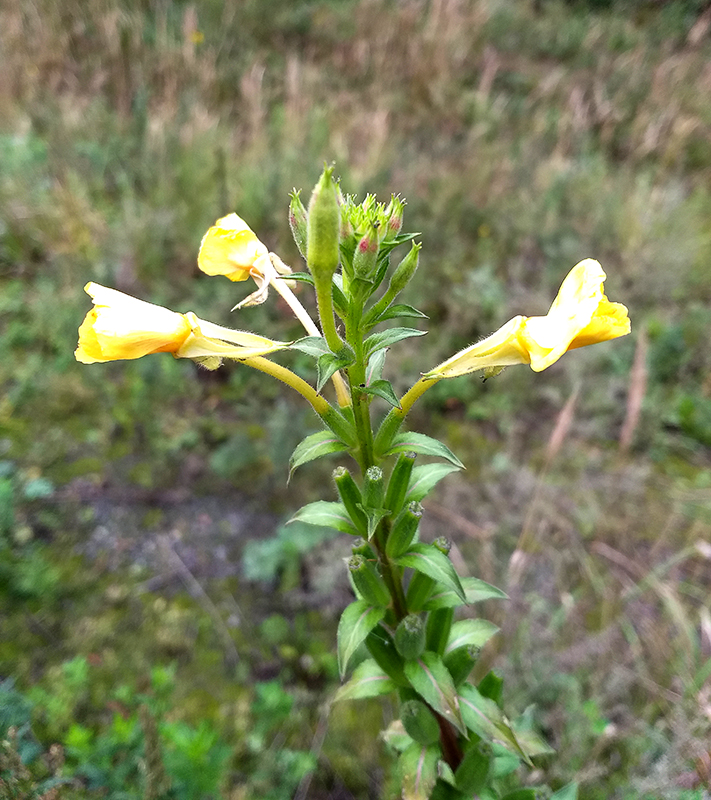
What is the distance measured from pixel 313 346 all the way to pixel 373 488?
0.95ft

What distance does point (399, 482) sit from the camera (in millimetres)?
1010

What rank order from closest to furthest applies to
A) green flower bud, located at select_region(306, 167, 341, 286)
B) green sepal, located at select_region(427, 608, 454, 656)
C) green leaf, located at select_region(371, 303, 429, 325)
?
green flower bud, located at select_region(306, 167, 341, 286)
green leaf, located at select_region(371, 303, 429, 325)
green sepal, located at select_region(427, 608, 454, 656)

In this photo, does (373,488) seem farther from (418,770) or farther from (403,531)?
(418,770)

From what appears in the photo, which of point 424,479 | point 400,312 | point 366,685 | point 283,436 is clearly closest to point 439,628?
point 366,685

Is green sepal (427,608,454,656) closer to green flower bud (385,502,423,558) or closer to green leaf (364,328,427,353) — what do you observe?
green flower bud (385,502,423,558)

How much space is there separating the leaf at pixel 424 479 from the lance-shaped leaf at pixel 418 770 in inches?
23.6

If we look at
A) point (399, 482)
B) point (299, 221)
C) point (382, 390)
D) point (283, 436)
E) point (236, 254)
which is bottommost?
point (283, 436)

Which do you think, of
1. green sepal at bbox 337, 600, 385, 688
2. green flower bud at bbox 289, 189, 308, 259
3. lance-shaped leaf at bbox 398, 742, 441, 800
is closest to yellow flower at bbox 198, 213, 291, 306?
green flower bud at bbox 289, 189, 308, 259

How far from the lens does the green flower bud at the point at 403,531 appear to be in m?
0.98

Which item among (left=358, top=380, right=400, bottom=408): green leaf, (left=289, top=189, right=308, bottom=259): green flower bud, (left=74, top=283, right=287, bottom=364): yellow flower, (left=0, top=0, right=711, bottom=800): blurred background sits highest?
(left=289, top=189, right=308, bottom=259): green flower bud

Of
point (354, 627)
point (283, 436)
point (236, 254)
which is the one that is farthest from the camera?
point (283, 436)

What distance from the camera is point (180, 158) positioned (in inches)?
156

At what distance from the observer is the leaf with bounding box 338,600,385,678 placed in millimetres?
934

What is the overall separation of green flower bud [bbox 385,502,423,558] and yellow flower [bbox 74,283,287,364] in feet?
1.32
